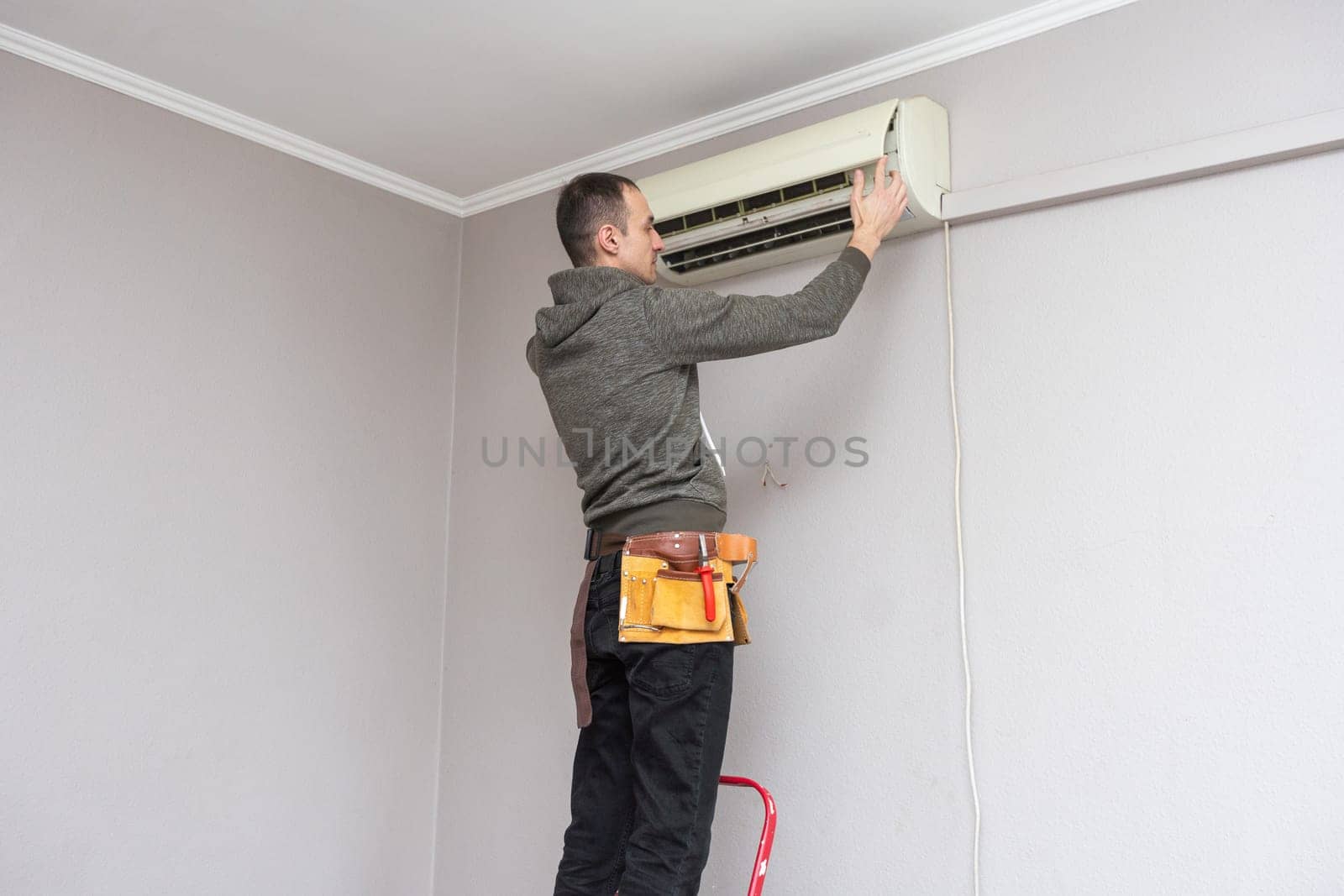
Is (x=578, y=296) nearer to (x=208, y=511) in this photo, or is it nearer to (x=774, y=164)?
(x=774, y=164)

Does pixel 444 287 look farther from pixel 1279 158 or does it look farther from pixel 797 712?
pixel 1279 158

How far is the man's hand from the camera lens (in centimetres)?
196

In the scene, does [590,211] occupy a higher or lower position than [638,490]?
higher

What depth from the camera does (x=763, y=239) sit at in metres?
2.32

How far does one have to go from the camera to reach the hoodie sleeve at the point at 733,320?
5.81ft

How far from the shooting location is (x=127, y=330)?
2.35 m

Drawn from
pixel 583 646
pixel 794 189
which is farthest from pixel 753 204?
pixel 583 646

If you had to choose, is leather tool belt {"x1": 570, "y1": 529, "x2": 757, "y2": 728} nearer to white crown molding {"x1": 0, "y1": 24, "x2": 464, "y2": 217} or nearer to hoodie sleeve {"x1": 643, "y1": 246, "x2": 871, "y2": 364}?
hoodie sleeve {"x1": 643, "y1": 246, "x2": 871, "y2": 364}

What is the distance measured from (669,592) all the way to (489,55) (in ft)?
4.30

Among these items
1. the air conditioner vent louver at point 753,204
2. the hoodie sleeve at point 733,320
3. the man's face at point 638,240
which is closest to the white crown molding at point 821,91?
the air conditioner vent louver at point 753,204

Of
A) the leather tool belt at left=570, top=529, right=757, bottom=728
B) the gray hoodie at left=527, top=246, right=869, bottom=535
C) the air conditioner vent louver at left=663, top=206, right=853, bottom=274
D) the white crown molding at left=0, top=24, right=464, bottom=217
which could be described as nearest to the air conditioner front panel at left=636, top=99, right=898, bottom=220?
the air conditioner vent louver at left=663, top=206, right=853, bottom=274

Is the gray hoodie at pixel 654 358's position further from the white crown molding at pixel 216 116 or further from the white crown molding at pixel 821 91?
the white crown molding at pixel 216 116

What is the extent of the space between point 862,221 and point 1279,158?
28.3 inches

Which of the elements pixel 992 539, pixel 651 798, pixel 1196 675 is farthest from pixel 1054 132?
pixel 651 798
